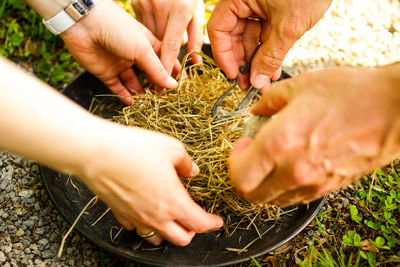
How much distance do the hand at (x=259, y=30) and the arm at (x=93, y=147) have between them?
68cm

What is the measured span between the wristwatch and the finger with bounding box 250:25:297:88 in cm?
78

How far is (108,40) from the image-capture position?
1.49 m

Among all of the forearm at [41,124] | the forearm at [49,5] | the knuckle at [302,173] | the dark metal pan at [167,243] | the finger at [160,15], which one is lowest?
the dark metal pan at [167,243]

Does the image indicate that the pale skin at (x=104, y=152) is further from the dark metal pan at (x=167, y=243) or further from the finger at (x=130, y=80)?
the finger at (x=130, y=80)

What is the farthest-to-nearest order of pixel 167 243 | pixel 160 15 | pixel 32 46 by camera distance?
1. pixel 32 46
2. pixel 160 15
3. pixel 167 243

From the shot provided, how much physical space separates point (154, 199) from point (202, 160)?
1.56ft

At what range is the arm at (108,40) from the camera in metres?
1.46

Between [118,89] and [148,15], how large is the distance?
1.39 ft

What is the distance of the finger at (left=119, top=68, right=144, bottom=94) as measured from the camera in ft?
5.69

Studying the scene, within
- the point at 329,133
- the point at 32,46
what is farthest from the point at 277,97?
the point at 32,46

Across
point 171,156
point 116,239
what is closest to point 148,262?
point 116,239

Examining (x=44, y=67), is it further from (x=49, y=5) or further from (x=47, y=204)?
(x=47, y=204)

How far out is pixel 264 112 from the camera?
1046 millimetres

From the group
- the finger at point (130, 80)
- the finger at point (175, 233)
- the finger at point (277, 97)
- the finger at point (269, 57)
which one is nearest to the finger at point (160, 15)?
Answer: the finger at point (130, 80)
